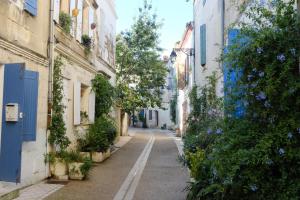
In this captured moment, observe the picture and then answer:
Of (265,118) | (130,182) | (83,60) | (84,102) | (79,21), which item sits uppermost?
(79,21)

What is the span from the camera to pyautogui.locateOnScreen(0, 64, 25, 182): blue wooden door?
300 inches

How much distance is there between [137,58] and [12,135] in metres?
20.3

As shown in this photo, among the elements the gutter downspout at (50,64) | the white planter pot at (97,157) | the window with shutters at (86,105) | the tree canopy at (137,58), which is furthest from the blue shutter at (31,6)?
the tree canopy at (137,58)

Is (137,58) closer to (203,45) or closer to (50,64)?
(203,45)

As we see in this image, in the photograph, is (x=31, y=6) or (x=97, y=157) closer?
(x=31, y=6)

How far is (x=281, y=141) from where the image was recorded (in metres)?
4.65

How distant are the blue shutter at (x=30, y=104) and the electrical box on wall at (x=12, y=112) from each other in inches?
17.7

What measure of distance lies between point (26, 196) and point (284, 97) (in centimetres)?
530

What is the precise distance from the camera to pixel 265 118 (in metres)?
4.96

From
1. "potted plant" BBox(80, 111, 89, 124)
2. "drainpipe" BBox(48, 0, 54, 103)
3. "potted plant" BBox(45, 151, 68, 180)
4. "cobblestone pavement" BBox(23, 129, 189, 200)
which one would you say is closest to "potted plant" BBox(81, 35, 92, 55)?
"potted plant" BBox(80, 111, 89, 124)

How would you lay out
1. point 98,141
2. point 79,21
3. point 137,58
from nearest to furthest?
point 79,21
point 98,141
point 137,58

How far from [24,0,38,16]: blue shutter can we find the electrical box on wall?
7.13 feet

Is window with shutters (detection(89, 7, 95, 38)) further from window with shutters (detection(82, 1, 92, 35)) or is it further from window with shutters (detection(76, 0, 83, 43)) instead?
window with shutters (detection(76, 0, 83, 43))

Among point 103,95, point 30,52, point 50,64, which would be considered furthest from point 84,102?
point 30,52
